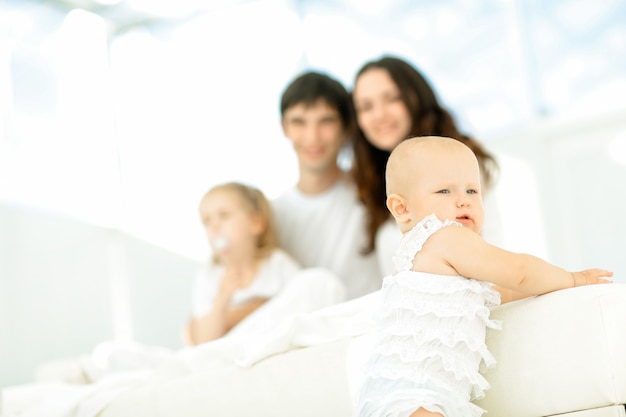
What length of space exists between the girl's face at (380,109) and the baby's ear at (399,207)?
1028mm

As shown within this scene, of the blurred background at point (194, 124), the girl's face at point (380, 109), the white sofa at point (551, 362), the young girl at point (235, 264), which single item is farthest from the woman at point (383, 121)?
the white sofa at point (551, 362)

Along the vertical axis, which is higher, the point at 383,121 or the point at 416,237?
the point at 383,121

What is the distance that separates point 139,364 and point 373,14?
2049mm

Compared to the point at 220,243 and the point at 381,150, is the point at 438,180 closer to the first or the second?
the point at 381,150

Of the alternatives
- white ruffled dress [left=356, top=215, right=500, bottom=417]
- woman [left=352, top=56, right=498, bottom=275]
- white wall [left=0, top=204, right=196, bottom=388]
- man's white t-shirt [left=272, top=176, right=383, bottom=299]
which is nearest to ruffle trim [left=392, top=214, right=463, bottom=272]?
white ruffled dress [left=356, top=215, right=500, bottom=417]

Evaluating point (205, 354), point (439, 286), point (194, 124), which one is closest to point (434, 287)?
point (439, 286)

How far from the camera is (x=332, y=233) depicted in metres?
2.61

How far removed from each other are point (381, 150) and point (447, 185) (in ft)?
3.90

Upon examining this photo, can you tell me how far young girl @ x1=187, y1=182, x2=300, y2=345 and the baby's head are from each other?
1207 millimetres

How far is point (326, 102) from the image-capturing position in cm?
260

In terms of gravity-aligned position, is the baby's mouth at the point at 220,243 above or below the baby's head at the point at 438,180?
above

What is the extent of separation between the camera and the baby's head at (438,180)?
1287mm

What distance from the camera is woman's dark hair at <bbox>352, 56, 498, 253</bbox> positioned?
2.42m

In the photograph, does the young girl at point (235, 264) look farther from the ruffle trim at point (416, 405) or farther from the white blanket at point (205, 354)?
the ruffle trim at point (416, 405)
